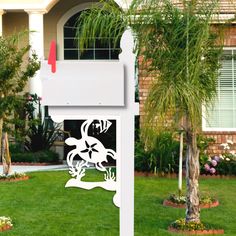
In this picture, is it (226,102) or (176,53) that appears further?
(226,102)

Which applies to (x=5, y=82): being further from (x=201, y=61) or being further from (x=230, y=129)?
(x=230, y=129)

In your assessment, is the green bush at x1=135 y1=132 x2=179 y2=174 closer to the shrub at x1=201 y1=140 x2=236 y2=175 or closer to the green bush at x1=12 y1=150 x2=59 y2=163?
the shrub at x1=201 y1=140 x2=236 y2=175

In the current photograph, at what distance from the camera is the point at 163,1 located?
862cm

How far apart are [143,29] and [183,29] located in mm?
597

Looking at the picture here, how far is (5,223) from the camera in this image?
360 inches

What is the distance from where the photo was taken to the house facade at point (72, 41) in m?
15.1

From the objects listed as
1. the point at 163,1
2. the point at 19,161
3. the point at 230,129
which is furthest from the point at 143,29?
the point at 19,161

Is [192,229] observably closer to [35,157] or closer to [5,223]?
[5,223]

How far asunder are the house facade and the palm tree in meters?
2.97

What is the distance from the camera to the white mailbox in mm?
5137

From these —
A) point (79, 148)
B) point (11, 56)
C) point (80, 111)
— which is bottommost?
point (79, 148)

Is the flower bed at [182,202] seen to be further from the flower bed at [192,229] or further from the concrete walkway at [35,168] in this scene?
the concrete walkway at [35,168]

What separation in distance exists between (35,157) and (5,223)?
787 cm

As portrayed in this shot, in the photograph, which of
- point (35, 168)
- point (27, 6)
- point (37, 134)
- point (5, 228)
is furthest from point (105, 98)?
point (27, 6)
